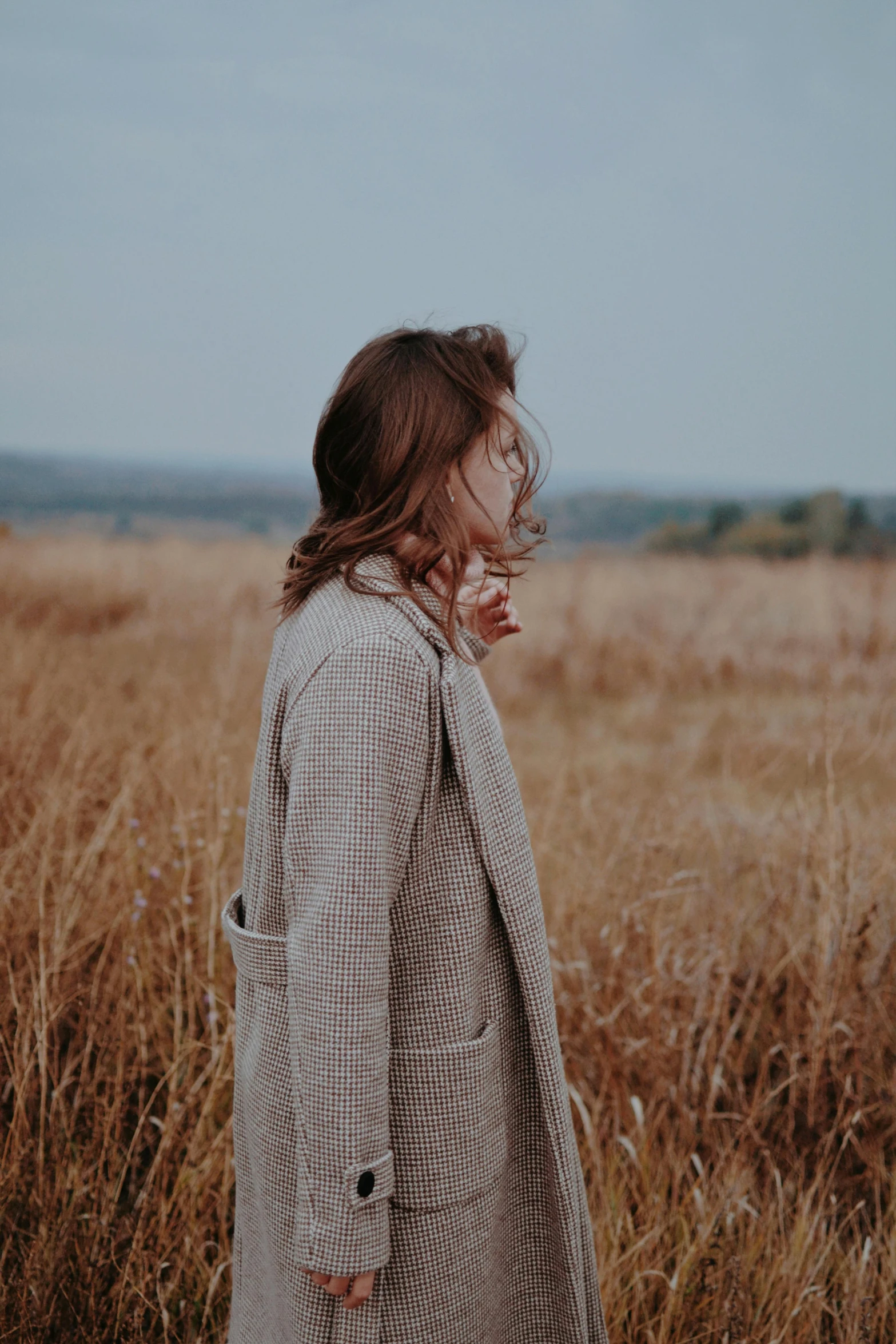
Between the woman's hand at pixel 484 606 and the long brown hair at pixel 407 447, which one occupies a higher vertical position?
the long brown hair at pixel 407 447

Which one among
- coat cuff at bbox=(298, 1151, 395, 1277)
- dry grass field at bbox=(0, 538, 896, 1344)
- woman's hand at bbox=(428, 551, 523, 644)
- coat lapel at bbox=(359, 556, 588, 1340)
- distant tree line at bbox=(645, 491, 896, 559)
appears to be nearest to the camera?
coat cuff at bbox=(298, 1151, 395, 1277)

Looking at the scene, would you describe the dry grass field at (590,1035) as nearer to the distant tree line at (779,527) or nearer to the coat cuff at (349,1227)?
the coat cuff at (349,1227)

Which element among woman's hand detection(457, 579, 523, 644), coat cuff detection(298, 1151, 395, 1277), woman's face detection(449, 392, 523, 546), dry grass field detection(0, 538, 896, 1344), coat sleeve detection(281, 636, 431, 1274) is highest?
woman's face detection(449, 392, 523, 546)

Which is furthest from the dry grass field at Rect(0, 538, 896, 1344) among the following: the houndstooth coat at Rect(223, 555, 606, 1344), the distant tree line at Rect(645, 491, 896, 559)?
the distant tree line at Rect(645, 491, 896, 559)

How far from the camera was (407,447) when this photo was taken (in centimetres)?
106

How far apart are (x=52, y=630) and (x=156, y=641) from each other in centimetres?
96

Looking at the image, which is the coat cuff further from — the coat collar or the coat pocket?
the coat collar

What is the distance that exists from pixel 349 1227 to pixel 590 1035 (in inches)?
51.7

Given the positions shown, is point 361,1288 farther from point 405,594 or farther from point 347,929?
point 405,594

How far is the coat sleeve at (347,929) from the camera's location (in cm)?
93

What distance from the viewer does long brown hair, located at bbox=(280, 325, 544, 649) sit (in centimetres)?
107

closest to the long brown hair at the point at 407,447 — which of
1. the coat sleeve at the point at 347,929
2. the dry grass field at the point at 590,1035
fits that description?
the coat sleeve at the point at 347,929

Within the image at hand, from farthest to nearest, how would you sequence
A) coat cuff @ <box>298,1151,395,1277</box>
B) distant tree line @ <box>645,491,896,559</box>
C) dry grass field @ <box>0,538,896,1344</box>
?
distant tree line @ <box>645,491,896,559</box> → dry grass field @ <box>0,538,896,1344</box> → coat cuff @ <box>298,1151,395,1277</box>

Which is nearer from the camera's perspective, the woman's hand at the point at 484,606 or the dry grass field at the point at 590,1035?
the woman's hand at the point at 484,606
